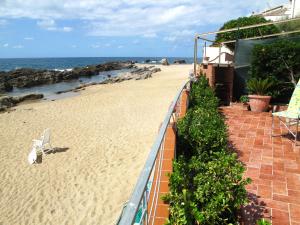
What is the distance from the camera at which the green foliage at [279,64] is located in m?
7.63

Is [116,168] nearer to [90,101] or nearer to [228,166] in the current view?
[228,166]

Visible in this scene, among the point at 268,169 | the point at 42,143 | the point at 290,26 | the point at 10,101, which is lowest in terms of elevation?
the point at 10,101

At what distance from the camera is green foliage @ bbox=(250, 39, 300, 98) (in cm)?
763

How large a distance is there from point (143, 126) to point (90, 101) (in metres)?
8.19

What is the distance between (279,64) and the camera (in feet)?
25.7

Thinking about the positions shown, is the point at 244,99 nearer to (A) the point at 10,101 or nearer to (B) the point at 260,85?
(B) the point at 260,85

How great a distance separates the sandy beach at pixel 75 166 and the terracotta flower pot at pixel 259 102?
3.43 meters

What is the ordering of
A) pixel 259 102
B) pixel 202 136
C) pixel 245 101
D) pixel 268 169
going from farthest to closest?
pixel 245 101 < pixel 259 102 < pixel 268 169 < pixel 202 136

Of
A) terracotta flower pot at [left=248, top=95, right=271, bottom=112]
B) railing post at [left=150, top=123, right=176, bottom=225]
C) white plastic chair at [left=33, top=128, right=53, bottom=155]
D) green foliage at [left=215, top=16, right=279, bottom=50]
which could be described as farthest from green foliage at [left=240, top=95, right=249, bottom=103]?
green foliage at [left=215, top=16, right=279, bottom=50]

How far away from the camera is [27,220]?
568 centimetres

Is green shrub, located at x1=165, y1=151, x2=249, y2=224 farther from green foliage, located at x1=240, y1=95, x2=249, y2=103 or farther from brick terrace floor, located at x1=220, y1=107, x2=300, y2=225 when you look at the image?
green foliage, located at x1=240, y1=95, x2=249, y2=103

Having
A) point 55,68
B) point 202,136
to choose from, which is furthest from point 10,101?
point 55,68

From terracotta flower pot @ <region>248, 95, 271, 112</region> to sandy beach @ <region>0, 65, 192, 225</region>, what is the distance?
3.43m

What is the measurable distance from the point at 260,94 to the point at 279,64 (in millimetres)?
1004
